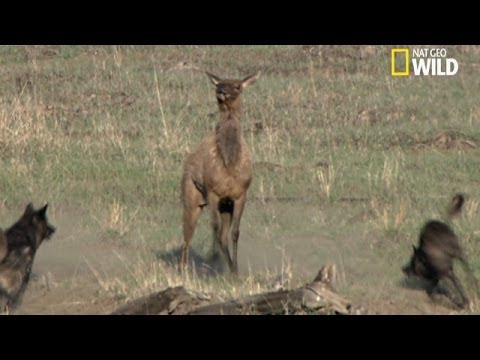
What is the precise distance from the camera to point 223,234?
39.8 ft

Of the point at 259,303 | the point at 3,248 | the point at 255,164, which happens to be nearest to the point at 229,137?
the point at 3,248

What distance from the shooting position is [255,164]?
15.9 metres

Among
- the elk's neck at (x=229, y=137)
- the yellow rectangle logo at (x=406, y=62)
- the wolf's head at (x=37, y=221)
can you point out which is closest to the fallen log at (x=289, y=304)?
the wolf's head at (x=37, y=221)

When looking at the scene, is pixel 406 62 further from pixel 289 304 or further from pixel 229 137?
pixel 289 304

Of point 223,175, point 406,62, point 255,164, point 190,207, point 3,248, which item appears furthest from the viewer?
point 406,62

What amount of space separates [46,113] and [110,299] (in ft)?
31.3

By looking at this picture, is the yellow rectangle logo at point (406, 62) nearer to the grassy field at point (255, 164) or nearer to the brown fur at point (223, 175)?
the grassy field at point (255, 164)

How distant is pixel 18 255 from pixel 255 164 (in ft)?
19.4

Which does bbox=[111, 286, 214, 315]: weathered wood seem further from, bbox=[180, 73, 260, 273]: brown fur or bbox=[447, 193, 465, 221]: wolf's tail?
bbox=[447, 193, 465, 221]: wolf's tail

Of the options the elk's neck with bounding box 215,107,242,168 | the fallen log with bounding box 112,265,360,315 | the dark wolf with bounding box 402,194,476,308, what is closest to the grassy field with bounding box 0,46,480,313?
the dark wolf with bounding box 402,194,476,308

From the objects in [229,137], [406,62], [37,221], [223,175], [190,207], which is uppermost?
[406,62]

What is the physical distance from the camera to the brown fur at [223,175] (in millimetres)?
11727

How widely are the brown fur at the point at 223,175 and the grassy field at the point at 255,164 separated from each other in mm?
482
